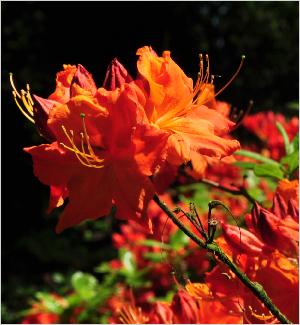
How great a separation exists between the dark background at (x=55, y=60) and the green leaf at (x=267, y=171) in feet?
8.89

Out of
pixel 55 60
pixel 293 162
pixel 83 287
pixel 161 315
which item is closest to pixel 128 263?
A: pixel 83 287

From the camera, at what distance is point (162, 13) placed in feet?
20.0

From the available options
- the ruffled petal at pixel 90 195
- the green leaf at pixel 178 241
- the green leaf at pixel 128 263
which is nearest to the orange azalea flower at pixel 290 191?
the ruffled petal at pixel 90 195

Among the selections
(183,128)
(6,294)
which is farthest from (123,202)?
(6,294)

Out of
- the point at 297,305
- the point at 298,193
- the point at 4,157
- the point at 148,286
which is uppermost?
the point at 298,193

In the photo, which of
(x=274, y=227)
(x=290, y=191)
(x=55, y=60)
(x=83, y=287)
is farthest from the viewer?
(x=55, y=60)

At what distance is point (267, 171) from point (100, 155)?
49 cm

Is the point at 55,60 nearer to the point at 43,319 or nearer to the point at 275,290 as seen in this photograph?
the point at 43,319

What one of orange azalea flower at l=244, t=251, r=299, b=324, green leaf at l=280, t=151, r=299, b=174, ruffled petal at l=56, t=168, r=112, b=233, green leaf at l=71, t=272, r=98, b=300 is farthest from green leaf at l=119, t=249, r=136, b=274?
ruffled petal at l=56, t=168, r=112, b=233

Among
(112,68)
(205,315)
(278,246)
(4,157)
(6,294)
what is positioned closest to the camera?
(112,68)

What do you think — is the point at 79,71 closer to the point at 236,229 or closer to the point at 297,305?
the point at 236,229

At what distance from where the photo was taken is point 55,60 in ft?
18.6

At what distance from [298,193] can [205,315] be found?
26cm

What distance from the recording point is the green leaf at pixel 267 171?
1180 mm
